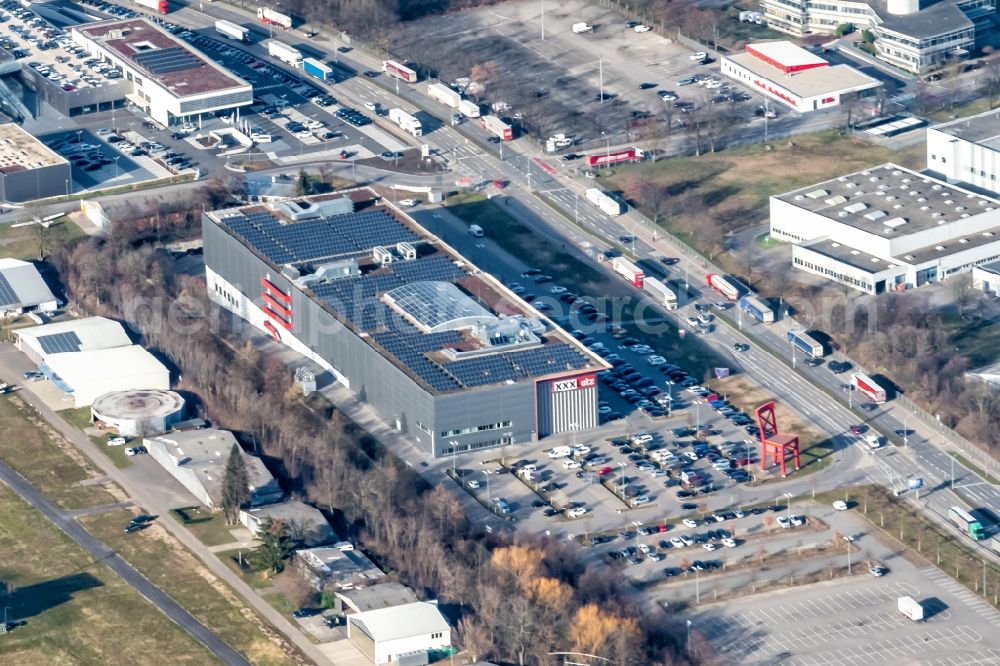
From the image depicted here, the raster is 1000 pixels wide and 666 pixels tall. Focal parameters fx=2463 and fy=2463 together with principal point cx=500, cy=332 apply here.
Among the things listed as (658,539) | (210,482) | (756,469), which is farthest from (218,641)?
(756,469)

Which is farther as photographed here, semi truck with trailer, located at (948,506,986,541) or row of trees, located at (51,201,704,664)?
semi truck with trailer, located at (948,506,986,541)

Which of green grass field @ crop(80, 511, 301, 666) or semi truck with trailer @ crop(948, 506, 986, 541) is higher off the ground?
green grass field @ crop(80, 511, 301, 666)

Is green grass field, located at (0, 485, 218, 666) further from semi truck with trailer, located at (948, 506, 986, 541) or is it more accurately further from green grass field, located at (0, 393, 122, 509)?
semi truck with trailer, located at (948, 506, 986, 541)

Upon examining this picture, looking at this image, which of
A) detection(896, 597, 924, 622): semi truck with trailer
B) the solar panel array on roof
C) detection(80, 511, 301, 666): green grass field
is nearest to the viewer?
detection(80, 511, 301, 666): green grass field

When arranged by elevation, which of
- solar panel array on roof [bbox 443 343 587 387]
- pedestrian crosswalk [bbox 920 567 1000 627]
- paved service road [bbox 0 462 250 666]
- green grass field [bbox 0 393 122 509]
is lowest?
pedestrian crosswalk [bbox 920 567 1000 627]

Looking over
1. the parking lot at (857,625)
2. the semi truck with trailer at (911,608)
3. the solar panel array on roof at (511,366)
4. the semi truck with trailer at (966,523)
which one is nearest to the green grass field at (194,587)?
the solar panel array on roof at (511,366)

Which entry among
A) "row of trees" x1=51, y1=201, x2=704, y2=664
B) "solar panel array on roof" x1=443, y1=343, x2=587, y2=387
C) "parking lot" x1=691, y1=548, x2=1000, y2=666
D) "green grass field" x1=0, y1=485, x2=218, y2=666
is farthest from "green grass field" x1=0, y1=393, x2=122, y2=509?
"parking lot" x1=691, y1=548, x2=1000, y2=666

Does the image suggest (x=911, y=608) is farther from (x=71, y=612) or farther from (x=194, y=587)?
(x=71, y=612)
